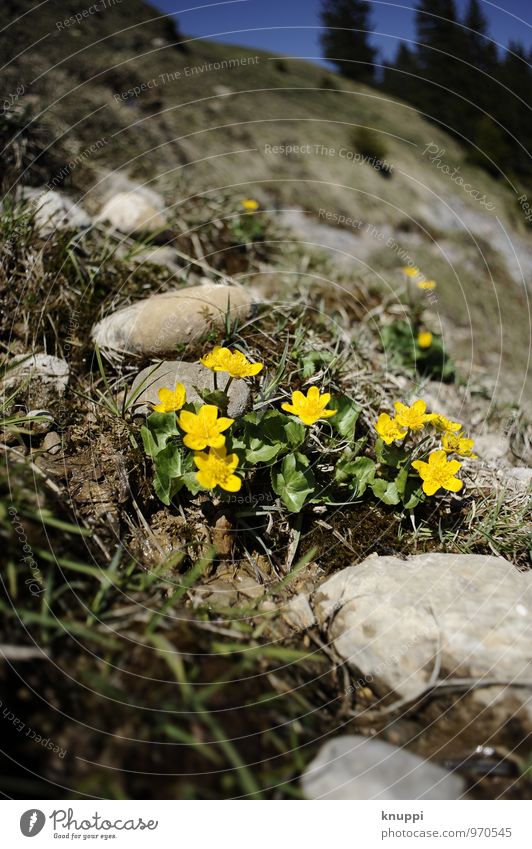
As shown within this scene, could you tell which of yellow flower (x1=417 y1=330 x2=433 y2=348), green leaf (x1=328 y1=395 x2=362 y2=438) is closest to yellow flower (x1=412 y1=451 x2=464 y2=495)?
green leaf (x1=328 y1=395 x2=362 y2=438)

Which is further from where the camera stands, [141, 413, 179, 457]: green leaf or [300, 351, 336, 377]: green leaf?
[300, 351, 336, 377]: green leaf

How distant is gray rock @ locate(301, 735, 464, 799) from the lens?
6.02 ft

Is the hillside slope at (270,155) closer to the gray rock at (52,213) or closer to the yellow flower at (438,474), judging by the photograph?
the gray rock at (52,213)

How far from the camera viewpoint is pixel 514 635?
221cm

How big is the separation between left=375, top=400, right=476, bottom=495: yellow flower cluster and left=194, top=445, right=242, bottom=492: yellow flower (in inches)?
38.0

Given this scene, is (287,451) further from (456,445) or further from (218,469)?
(456,445)

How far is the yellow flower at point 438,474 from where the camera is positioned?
110 inches

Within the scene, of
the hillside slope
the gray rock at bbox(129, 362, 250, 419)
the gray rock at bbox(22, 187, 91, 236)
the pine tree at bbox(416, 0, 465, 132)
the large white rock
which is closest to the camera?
the gray rock at bbox(129, 362, 250, 419)

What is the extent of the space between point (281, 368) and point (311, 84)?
11.3 meters

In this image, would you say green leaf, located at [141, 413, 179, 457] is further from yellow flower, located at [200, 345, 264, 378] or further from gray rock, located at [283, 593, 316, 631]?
gray rock, located at [283, 593, 316, 631]

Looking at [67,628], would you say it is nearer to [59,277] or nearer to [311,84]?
[59,277]

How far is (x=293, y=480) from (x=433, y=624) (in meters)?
1.00

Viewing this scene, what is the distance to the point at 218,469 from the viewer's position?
242cm
